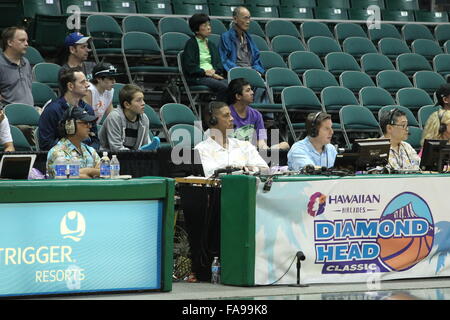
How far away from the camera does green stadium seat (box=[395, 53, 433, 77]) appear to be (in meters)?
14.0

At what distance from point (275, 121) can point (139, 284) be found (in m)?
5.41

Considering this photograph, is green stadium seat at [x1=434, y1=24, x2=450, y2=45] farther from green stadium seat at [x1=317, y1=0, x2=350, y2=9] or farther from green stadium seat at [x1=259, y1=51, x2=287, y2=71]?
green stadium seat at [x1=259, y1=51, x2=287, y2=71]

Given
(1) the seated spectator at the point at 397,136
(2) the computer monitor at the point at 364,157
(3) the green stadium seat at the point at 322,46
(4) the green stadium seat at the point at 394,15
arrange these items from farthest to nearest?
(4) the green stadium seat at the point at 394,15
(3) the green stadium seat at the point at 322,46
(1) the seated spectator at the point at 397,136
(2) the computer monitor at the point at 364,157

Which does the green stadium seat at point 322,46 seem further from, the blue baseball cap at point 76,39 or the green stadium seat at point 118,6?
the blue baseball cap at point 76,39

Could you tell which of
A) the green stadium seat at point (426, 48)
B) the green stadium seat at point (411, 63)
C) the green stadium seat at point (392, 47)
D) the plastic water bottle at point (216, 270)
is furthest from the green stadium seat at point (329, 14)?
the plastic water bottle at point (216, 270)

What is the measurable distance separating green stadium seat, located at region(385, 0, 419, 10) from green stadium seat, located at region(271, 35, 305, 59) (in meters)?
3.40

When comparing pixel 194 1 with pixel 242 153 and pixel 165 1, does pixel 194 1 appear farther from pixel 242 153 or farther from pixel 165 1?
pixel 242 153

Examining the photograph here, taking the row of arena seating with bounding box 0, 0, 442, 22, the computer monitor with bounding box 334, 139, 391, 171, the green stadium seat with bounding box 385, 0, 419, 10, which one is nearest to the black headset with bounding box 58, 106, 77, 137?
the computer monitor with bounding box 334, 139, 391, 171

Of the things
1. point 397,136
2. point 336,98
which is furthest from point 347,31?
point 397,136

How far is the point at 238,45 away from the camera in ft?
40.7

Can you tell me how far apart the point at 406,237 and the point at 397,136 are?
1.72 meters

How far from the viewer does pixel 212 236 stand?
7.70m

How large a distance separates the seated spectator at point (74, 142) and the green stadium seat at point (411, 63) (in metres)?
7.20

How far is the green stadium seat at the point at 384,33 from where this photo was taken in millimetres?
14948
